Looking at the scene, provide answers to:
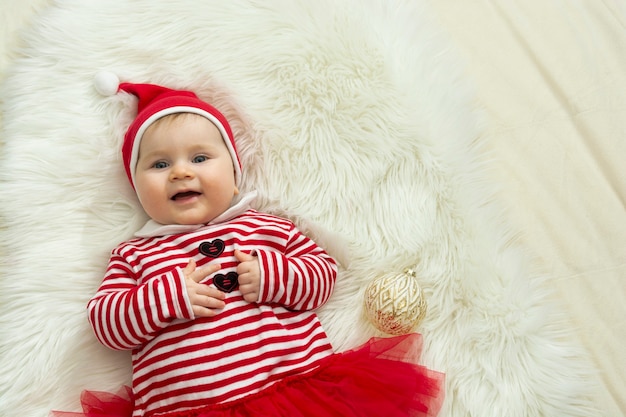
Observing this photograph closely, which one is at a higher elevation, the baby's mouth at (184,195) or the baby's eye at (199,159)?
the baby's eye at (199,159)

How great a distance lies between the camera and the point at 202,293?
1.01 m

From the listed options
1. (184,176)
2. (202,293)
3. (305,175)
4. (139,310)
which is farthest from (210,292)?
(305,175)

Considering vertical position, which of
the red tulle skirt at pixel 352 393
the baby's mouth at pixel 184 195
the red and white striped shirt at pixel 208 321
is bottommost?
the red tulle skirt at pixel 352 393

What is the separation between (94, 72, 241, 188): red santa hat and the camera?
1.12 metres

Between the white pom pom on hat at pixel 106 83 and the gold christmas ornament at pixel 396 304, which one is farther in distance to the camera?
the white pom pom on hat at pixel 106 83

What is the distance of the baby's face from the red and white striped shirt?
0.05 m

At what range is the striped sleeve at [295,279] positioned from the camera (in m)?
1.04

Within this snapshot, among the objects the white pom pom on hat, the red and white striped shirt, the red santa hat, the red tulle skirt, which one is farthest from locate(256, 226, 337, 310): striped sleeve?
the white pom pom on hat

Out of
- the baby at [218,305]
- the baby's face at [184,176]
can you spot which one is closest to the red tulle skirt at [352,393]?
the baby at [218,305]

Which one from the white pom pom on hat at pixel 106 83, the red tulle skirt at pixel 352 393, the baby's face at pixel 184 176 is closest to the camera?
the red tulle skirt at pixel 352 393

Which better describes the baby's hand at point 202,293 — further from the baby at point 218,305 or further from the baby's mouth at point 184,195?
the baby's mouth at point 184,195

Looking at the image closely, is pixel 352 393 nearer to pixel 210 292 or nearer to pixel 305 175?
pixel 210 292

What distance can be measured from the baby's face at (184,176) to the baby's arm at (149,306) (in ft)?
0.42

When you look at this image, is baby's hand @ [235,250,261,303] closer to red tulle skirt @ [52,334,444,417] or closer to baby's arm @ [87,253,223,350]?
baby's arm @ [87,253,223,350]
